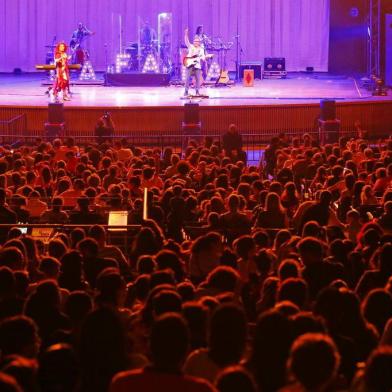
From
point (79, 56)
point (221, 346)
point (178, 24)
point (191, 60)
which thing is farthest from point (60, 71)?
point (221, 346)

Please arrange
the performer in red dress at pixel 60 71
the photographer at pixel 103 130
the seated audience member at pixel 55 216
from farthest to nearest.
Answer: the performer in red dress at pixel 60 71 → the photographer at pixel 103 130 → the seated audience member at pixel 55 216

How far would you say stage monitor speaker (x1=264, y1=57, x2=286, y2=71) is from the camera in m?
30.0

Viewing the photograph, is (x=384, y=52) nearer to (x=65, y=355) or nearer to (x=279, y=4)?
(x=279, y=4)

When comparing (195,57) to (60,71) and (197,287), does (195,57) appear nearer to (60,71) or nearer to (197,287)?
(60,71)

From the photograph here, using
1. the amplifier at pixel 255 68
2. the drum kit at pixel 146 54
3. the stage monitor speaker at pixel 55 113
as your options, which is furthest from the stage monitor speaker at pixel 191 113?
the amplifier at pixel 255 68

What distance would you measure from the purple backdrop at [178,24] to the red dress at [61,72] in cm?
1033

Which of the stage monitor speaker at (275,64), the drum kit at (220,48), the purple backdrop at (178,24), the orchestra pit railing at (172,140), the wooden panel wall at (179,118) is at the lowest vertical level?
the orchestra pit railing at (172,140)

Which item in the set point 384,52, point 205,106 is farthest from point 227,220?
point 384,52

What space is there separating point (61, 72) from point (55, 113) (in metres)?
2.06

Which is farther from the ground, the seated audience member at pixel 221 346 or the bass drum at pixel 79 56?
the bass drum at pixel 79 56

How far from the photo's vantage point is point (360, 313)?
5016 mm

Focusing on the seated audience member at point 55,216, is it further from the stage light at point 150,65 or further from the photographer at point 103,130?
the stage light at point 150,65

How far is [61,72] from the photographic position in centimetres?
2180

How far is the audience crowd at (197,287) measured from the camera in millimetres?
4008
